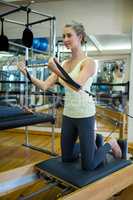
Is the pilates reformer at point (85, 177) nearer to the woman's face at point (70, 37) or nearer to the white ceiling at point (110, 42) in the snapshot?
the woman's face at point (70, 37)

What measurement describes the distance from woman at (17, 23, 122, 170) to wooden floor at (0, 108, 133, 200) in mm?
399

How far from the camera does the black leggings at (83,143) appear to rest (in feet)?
6.50

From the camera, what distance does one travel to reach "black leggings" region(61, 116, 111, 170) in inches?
78.0

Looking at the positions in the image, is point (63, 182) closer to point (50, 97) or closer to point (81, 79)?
point (81, 79)

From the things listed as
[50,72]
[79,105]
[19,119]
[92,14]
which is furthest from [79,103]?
[92,14]

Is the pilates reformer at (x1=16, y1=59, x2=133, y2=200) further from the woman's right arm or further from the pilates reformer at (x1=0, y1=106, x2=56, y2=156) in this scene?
the pilates reformer at (x1=0, y1=106, x2=56, y2=156)

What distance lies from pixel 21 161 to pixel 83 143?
1.34m

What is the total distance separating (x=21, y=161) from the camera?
308cm

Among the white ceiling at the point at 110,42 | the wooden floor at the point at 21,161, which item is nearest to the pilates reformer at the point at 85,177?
the wooden floor at the point at 21,161

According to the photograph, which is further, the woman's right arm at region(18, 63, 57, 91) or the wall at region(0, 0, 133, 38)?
the wall at region(0, 0, 133, 38)

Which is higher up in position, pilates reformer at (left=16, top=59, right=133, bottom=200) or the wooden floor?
pilates reformer at (left=16, top=59, right=133, bottom=200)

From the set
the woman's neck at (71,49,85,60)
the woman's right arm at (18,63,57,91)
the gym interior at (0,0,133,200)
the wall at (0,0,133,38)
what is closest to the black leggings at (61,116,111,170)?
the woman's right arm at (18,63,57,91)

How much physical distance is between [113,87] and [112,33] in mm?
912

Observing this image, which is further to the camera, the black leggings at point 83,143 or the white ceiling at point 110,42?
the white ceiling at point 110,42
